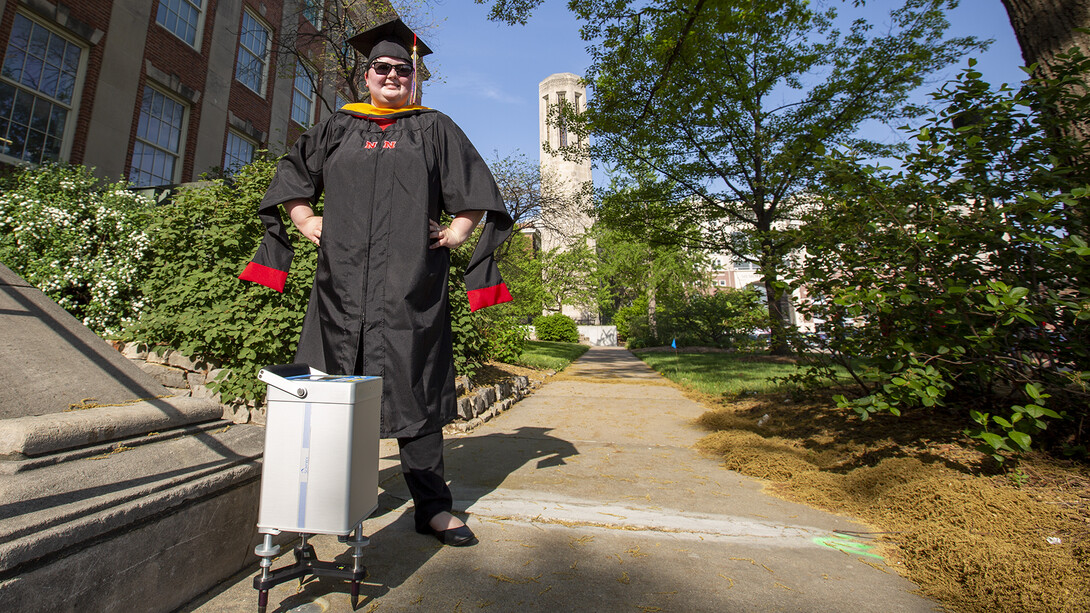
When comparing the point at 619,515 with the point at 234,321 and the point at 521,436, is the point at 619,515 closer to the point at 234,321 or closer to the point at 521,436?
the point at 521,436

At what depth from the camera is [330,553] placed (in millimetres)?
1835

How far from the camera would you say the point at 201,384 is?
13.4 ft

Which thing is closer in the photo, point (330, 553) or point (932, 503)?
point (330, 553)

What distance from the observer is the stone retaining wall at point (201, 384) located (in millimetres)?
3713

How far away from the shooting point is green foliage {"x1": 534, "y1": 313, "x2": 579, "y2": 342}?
98.2 feet

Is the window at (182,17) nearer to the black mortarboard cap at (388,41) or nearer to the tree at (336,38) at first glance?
the tree at (336,38)

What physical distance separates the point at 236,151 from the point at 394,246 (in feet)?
42.9

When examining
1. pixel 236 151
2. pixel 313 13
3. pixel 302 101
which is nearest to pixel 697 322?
A: pixel 302 101

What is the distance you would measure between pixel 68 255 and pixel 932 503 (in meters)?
6.88

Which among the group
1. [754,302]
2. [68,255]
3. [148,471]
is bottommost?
[148,471]

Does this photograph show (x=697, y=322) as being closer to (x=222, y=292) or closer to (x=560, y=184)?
(x=560, y=184)

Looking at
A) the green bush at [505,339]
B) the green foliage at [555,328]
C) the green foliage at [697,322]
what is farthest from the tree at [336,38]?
the green foliage at [555,328]

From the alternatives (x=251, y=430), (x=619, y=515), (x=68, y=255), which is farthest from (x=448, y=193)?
(x=68, y=255)

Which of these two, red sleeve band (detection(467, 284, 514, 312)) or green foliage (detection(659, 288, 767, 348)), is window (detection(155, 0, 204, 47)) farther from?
green foliage (detection(659, 288, 767, 348))
